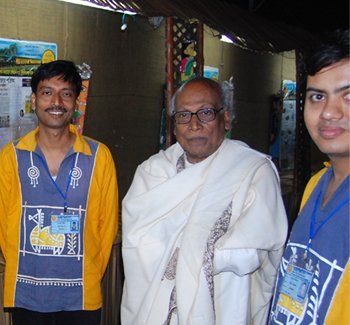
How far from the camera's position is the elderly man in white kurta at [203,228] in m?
1.52

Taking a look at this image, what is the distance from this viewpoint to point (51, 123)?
1815 millimetres

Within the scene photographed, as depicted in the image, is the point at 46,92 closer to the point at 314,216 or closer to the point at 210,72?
the point at 314,216

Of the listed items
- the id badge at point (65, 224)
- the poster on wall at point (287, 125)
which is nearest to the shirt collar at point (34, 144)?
the id badge at point (65, 224)

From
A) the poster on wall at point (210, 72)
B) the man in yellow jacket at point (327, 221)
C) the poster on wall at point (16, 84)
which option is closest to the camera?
the man in yellow jacket at point (327, 221)

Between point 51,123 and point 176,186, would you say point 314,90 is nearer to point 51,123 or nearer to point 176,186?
point 176,186

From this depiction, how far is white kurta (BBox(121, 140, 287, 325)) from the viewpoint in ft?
4.94

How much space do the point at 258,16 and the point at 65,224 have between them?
4.08 meters

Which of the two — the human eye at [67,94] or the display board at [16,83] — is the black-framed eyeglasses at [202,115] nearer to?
the human eye at [67,94]

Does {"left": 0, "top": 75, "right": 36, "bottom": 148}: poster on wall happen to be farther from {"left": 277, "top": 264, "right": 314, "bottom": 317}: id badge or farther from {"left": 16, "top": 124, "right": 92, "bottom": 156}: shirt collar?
{"left": 277, "top": 264, "right": 314, "bottom": 317}: id badge

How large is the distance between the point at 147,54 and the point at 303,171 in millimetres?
2950

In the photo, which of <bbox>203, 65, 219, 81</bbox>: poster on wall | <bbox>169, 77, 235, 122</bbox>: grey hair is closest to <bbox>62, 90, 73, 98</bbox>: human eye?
<bbox>169, 77, 235, 122</bbox>: grey hair

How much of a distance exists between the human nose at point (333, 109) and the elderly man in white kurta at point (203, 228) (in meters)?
0.56

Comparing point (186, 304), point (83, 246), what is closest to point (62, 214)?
point (83, 246)

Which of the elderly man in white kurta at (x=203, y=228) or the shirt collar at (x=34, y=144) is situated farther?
the shirt collar at (x=34, y=144)
